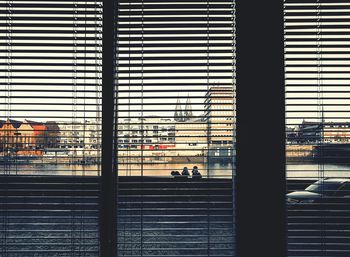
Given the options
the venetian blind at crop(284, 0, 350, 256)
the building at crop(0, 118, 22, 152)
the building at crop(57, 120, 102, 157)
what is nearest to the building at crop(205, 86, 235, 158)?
the venetian blind at crop(284, 0, 350, 256)

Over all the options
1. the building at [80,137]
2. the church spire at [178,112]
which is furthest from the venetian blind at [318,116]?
the building at [80,137]

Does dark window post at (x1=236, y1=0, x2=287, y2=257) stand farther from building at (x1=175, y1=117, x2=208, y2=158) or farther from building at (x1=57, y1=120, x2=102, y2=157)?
building at (x1=57, y1=120, x2=102, y2=157)

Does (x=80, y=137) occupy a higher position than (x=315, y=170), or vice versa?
(x=80, y=137)

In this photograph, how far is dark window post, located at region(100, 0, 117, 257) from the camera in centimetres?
161

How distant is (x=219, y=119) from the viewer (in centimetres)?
170

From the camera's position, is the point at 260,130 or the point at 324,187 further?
the point at 324,187

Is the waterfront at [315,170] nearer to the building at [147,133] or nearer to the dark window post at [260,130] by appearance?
the dark window post at [260,130]

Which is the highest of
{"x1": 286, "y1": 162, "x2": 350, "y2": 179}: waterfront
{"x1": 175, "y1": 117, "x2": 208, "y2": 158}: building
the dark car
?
{"x1": 175, "y1": 117, "x2": 208, "y2": 158}: building

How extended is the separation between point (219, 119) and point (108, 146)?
0.62 m

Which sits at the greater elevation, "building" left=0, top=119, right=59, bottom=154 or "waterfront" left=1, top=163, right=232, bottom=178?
"building" left=0, top=119, right=59, bottom=154

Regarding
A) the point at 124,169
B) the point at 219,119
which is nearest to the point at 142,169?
the point at 124,169

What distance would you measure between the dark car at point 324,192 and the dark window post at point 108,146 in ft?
3.20

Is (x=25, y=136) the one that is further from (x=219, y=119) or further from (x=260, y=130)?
(x=260, y=130)

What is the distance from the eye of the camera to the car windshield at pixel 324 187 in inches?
67.3
